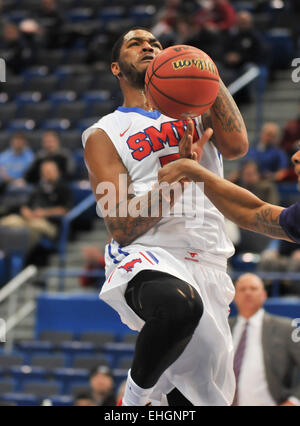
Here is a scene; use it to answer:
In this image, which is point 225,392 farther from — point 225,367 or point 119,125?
point 119,125

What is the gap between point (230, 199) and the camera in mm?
4309

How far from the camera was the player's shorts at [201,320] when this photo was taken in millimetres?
4422

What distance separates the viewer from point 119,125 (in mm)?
4777

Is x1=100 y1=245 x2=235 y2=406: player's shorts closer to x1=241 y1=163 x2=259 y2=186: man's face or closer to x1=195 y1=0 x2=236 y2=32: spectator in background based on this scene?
x1=241 y1=163 x2=259 y2=186: man's face

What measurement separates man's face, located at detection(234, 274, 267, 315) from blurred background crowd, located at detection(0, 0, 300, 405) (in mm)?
1678

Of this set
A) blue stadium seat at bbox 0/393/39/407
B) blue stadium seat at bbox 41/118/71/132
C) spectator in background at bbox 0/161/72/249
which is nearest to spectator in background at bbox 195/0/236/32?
blue stadium seat at bbox 41/118/71/132

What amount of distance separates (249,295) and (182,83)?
10.9 ft

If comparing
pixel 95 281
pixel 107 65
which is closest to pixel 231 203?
pixel 95 281

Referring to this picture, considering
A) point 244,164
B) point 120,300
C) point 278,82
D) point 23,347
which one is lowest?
point 120,300

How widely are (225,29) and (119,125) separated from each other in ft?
31.6

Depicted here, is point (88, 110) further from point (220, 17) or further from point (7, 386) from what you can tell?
point (7, 386)

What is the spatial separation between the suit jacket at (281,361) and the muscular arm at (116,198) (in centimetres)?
272

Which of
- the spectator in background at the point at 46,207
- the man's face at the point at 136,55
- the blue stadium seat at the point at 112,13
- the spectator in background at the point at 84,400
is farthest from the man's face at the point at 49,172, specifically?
the man's face at the point at 136,55

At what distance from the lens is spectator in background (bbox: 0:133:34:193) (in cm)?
1282
